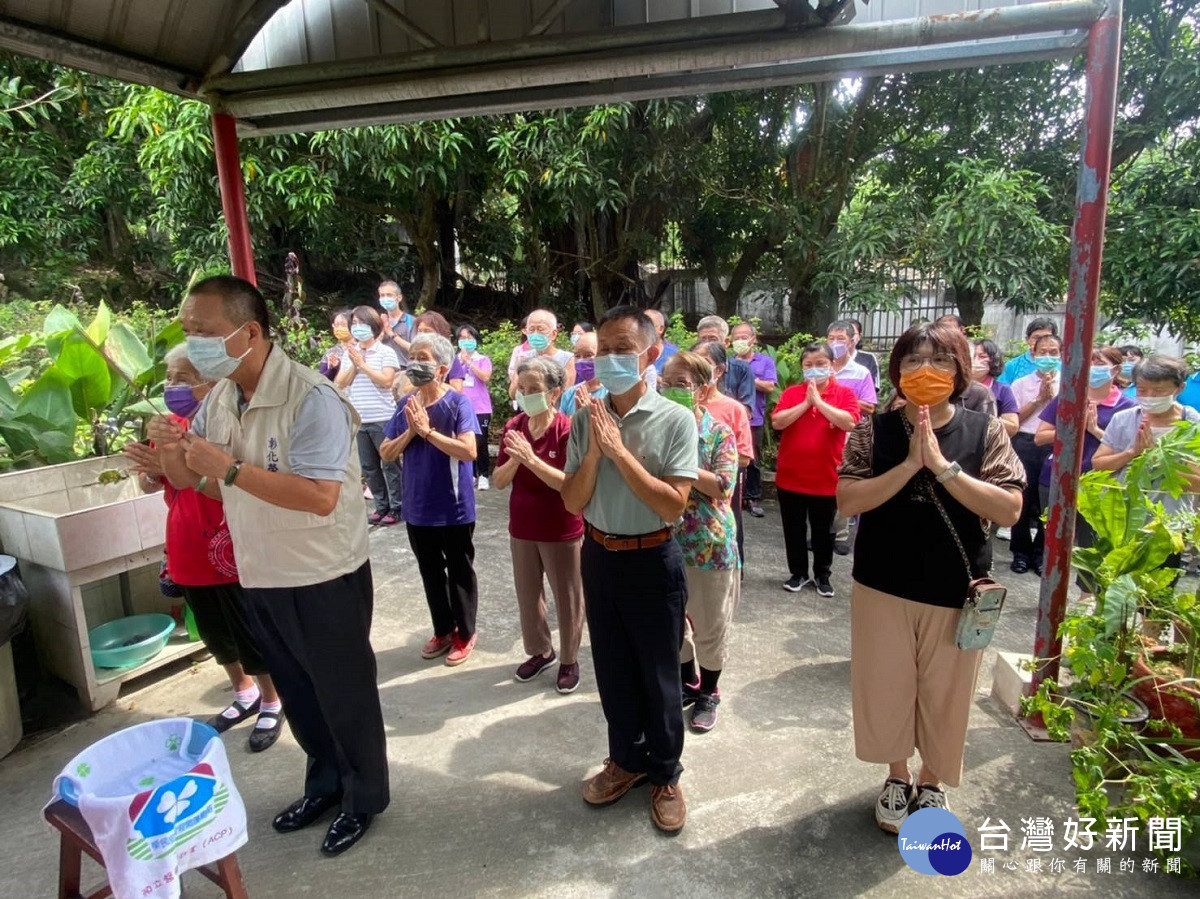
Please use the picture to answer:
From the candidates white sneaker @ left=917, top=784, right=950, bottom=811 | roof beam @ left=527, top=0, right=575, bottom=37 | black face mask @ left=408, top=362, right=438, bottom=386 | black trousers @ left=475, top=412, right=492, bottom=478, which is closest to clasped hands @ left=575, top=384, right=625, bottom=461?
black face mask @ left=408, top=362, right=438, bottom=386

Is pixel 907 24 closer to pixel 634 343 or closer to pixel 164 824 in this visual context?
pixel 634 343

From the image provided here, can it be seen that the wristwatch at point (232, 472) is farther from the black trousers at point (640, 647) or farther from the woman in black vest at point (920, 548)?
the woman in black vest at point (920, 548)

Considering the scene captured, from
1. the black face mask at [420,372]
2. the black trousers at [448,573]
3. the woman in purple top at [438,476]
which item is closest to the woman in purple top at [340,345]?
the woman in purple top at [438,476]

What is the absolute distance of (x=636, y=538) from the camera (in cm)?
240

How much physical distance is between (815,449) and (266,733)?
3.33 metres

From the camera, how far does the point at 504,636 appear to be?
4121 millimetres

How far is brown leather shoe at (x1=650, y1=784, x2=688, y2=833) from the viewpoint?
2.48 metres

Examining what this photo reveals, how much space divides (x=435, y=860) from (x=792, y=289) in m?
10.1

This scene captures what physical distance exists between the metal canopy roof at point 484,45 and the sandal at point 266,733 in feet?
9.54

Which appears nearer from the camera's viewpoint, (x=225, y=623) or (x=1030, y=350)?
(x=225, y=623)

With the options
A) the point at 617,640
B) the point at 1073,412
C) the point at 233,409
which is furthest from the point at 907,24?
the point at 233,409

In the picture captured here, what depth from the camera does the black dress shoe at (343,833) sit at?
7.98 ft

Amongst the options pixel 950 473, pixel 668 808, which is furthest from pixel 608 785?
pixel 950 473

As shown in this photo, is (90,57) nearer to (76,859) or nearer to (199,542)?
(199,542)
